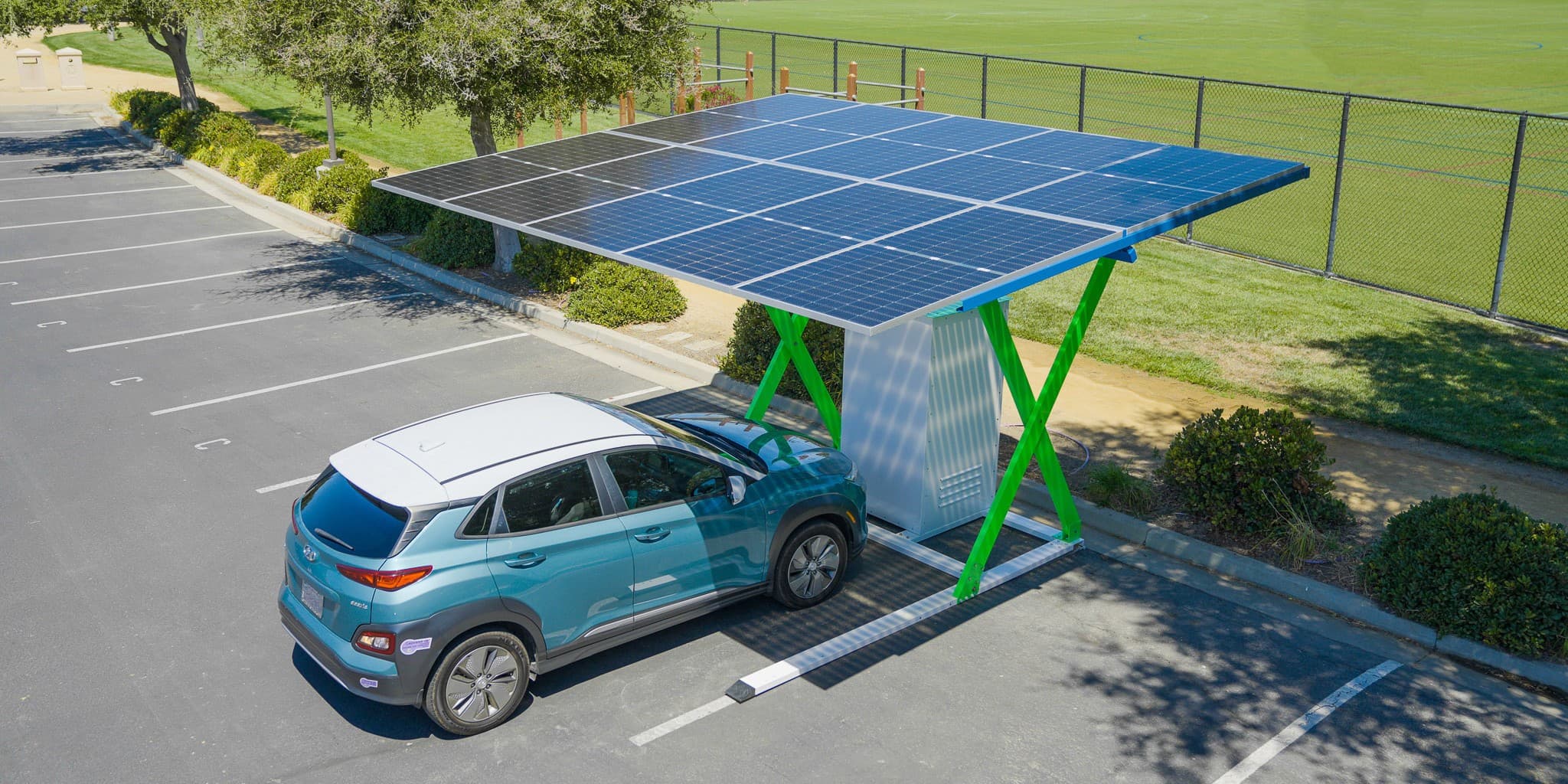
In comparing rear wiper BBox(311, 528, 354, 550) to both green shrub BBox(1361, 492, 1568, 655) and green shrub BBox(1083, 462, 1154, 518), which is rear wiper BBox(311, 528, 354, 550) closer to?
green shrub BBox(1083, 462, 1154, 518)

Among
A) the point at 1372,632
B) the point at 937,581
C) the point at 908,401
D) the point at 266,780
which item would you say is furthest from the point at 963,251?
the point at 266,780

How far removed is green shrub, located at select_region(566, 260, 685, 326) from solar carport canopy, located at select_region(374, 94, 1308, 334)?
2.62 metres

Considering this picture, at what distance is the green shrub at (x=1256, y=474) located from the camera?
31.6ft

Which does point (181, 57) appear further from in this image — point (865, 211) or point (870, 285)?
point (870, 285)

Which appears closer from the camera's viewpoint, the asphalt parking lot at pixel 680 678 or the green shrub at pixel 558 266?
the asphalt parking lot at pixel 680 678

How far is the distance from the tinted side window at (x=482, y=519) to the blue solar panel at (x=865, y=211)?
3.18 metres

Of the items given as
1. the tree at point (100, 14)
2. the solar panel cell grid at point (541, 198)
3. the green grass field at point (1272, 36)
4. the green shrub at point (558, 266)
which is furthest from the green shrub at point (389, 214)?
the green grass field at point (1272, 36)

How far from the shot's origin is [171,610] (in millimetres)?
8898

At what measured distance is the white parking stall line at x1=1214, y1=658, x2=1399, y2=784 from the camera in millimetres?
7146

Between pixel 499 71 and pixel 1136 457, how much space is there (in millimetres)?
8620

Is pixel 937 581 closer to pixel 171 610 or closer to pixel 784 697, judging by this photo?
pixel 784 697

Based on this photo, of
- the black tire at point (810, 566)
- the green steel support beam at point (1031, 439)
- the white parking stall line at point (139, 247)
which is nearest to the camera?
the black tire at point (810, 566)

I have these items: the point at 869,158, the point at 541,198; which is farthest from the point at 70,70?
the point at 869,158

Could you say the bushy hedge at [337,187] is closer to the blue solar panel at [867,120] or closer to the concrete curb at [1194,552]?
the concrete curb at [1194,552]
